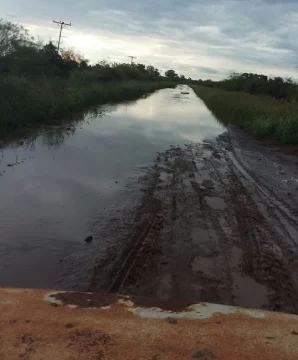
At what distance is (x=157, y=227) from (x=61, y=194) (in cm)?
228

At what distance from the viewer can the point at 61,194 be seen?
7250mm

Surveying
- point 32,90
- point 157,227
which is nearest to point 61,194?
point 157,227

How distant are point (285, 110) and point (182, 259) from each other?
50.0ft

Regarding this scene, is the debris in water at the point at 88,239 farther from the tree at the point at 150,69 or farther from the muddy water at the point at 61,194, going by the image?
the tree at the point at 150,69

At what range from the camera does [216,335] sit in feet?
8.52

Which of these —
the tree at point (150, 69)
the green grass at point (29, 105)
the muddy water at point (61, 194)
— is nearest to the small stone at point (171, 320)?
the muddy water at point (61, 194)

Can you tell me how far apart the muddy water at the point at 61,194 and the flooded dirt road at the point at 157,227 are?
0.08 ft

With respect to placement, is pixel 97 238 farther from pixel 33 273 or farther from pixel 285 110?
pixel 285 110

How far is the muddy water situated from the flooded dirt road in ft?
0.08

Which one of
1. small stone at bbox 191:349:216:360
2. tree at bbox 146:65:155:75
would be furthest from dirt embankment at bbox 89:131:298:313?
tree at bbox 146:65:155:75

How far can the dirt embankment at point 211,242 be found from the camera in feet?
13.8

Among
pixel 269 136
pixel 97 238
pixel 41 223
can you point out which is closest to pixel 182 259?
pixel 97 238

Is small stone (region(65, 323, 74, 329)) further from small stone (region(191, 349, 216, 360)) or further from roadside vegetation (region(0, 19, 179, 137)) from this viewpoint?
roadside vegetation (region(0, 19, 179, 137))

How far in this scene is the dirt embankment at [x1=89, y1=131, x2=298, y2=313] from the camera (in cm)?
421
